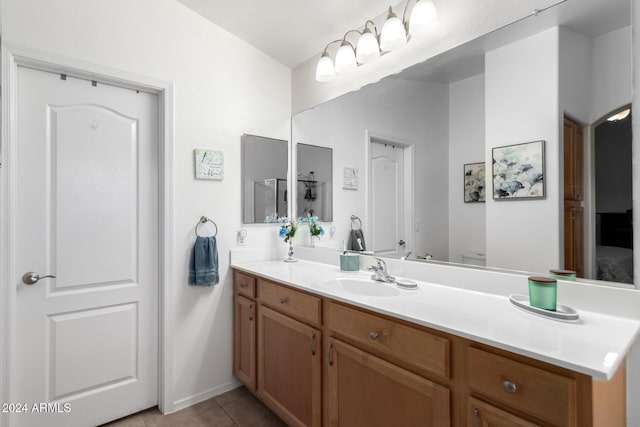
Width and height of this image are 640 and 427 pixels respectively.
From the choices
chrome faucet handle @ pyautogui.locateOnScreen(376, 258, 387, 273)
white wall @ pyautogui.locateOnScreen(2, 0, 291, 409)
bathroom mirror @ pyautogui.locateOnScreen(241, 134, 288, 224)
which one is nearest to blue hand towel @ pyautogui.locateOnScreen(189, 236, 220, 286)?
white wall @ pyautogui.locateOnScreen(2, 0, 291, 409)

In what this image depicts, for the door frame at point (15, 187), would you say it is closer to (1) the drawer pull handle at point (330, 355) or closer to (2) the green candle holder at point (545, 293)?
(1) the drawer pull handle at point (330, 355)

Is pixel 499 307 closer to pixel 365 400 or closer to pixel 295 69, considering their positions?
pixel 365 400

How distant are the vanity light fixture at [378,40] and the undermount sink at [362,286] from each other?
4.23 ft

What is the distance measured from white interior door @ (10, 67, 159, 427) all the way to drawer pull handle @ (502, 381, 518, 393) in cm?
198

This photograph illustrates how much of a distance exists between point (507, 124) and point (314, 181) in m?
1.35

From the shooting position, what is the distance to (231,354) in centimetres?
229

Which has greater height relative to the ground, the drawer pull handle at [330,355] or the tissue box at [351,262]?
the tissue box at [351,262]

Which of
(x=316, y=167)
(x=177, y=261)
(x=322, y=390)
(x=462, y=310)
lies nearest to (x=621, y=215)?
(x=462, y=310)

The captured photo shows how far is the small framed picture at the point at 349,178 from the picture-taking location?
83.1 inches

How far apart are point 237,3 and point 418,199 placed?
166cm

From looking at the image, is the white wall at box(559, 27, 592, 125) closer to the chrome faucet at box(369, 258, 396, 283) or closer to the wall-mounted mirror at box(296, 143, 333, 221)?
the chrome faucet at box(369, 258, 396, 283)

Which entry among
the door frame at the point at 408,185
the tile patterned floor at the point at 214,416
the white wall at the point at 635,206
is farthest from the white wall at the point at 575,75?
the tile patterned floor at the point at 214,416

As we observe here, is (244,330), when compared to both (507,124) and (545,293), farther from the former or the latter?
(507,124)

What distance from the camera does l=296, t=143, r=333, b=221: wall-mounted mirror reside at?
2299mm
